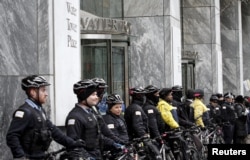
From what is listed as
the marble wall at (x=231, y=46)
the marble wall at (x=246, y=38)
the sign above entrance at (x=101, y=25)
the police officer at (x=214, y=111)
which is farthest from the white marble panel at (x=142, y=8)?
the marble wall at (x=246, y=38)

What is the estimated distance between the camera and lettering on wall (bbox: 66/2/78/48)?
438 inches

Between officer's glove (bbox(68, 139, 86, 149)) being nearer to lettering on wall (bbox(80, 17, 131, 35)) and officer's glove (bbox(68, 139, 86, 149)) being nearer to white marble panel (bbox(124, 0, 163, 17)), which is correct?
lettering on wall (bbox(80, 17, 131, 35))

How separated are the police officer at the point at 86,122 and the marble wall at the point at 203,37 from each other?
17388mm

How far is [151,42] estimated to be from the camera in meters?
19.0

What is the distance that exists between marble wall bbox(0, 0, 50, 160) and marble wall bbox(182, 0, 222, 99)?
610 inches

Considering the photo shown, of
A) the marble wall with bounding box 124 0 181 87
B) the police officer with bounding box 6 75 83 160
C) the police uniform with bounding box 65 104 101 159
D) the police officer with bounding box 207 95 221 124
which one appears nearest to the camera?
the police officer with bounding box 6 75 83 160

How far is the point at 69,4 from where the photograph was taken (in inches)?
443

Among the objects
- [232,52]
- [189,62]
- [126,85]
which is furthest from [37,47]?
[232,52]

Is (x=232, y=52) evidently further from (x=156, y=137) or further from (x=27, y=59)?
(x=27, y=59)

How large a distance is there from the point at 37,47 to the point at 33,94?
270 centimetres

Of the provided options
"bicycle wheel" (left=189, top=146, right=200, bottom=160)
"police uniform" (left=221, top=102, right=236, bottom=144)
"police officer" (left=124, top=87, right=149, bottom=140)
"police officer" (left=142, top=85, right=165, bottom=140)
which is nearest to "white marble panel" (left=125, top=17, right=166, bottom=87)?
"police uniform" (left=221, top=102, right=236, bottom=144)

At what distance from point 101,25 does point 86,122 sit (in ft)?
23.2

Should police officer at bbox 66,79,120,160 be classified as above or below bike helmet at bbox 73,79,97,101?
below

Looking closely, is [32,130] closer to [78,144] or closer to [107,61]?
[78,144]
